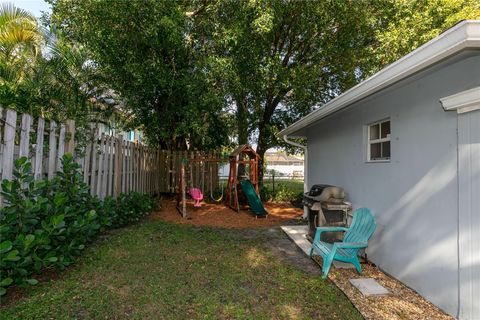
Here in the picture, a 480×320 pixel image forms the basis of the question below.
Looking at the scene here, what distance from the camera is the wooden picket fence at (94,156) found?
332 cm

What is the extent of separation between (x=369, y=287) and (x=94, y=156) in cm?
504

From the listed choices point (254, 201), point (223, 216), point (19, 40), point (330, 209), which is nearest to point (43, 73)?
point (19, 40)

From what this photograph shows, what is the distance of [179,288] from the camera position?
3262mm

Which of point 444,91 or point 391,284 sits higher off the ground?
point 444,91

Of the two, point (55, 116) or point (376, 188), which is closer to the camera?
point (376, 188)

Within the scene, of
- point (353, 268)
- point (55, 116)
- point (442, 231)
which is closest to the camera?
point (442, 231)

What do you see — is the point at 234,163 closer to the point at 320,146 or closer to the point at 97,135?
the point at 320,146

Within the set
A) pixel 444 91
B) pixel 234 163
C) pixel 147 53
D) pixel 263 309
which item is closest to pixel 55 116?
pixel 147 53

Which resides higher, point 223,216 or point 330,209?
point 330,209

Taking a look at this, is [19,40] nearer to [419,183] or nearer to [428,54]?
[428,54]

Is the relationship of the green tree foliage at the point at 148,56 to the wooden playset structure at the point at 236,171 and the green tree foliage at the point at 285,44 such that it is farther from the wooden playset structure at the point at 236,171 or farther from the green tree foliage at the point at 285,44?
the wooden playset structure at the point at 236,171

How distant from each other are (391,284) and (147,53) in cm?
773

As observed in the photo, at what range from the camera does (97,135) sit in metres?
5.49

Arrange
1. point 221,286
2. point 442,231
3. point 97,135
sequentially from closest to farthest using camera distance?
point 442,231 < point 221,286 < point 97,135
